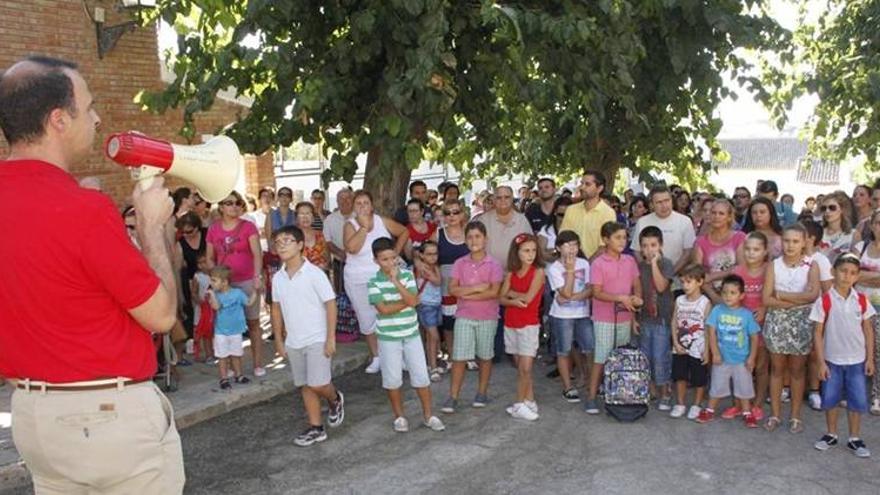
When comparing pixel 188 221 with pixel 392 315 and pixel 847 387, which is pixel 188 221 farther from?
pixel 847 387

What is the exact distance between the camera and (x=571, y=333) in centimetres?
648

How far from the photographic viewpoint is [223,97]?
11.2 meters

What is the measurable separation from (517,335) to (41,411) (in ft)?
14.1

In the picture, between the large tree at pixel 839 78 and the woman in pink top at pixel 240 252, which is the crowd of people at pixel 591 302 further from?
the large tree at pixel 839 78

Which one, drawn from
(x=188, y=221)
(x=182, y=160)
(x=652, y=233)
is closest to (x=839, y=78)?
(x=652, y=233)

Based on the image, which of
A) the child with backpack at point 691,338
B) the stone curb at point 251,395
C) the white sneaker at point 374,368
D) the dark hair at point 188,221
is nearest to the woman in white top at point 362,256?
the white sneaker at point 374,368

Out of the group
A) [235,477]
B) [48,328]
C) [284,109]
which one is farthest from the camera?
[284,109]

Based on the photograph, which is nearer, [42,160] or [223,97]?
[42,160]

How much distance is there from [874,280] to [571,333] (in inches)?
90.4

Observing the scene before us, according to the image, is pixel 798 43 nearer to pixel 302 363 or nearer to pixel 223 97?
pixel 223 97

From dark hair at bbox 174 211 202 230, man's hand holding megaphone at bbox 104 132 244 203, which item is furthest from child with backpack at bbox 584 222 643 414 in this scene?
man's hand holding megaphone at bbox 104 132 244 203

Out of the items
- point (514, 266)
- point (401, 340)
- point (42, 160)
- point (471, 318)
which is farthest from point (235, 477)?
point (42, 160)

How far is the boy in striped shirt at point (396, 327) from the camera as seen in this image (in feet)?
18.5

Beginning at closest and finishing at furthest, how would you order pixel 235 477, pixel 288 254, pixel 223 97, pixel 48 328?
pixel 48 328, pixel 235 477, pixel 288 254, pixel 223 97
